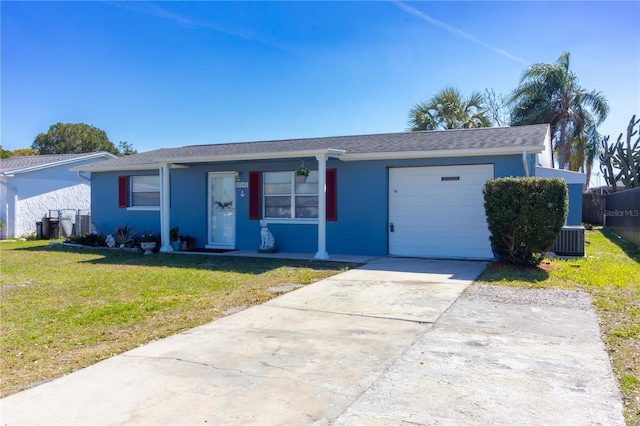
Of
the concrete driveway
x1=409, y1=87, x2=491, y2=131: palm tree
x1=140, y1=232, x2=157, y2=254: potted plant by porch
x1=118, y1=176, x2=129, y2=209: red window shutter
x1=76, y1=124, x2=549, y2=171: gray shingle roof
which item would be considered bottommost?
the concrete driveway

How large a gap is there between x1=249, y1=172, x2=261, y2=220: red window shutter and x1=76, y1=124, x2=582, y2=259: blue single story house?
3cm

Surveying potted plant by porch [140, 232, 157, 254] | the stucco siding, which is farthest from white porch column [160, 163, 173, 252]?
the stucco siding

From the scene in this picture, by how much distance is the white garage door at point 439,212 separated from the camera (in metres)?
10.3

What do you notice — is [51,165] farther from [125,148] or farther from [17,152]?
[125,148]

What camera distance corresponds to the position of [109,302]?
21.4 feet

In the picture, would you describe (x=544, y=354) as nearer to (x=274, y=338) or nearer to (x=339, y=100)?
(x=274, y=338)

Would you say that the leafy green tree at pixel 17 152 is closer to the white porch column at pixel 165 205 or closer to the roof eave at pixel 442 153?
the white porch column at pixel 165 205

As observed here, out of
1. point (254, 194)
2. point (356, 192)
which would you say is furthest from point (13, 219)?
point (356, 192)

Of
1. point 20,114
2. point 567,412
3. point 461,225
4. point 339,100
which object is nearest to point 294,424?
point 567,412

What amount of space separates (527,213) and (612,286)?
1.81m

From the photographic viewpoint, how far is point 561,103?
77.2ft

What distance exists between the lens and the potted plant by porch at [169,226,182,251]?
42.0 ft

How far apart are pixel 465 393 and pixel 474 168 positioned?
25.4 ft

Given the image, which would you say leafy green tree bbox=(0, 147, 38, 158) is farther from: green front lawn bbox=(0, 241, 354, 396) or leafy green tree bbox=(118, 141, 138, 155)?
green front lawn bbox=(0, 241, 354, 396)
